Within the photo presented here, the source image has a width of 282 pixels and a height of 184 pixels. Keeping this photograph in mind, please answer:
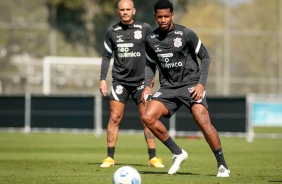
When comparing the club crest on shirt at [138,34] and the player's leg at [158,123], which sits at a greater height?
the club crest on shirt at [138,34]

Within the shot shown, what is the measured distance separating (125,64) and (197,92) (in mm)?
2817

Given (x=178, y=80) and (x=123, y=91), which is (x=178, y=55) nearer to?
(x=178, y=80)

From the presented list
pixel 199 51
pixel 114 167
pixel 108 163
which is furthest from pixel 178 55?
pixel 108 163

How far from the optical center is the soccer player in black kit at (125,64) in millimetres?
13680

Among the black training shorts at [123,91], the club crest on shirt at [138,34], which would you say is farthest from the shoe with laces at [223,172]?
the club crest on shirt at [138,34]

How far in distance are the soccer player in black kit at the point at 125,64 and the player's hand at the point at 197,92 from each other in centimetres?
255

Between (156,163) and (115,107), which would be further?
(115,107)

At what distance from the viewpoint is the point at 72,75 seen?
36.4 metres

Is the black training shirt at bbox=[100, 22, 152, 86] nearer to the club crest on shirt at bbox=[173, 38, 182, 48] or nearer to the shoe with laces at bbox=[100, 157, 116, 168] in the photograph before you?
the shoe with laces at bbox=[100, 157, 116, 168]

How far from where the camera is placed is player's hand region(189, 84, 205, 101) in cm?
1117

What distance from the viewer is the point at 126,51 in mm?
13711

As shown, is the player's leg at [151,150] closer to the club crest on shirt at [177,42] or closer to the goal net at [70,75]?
the club crest on shirt at [177,42]

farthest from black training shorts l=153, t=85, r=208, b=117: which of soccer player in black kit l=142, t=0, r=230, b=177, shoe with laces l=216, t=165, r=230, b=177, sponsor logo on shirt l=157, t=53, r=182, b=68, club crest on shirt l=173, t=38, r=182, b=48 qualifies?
shoe with laces l=216, t=165, r=230, b=177

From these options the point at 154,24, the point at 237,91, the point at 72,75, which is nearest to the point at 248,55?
the point at 237,91
